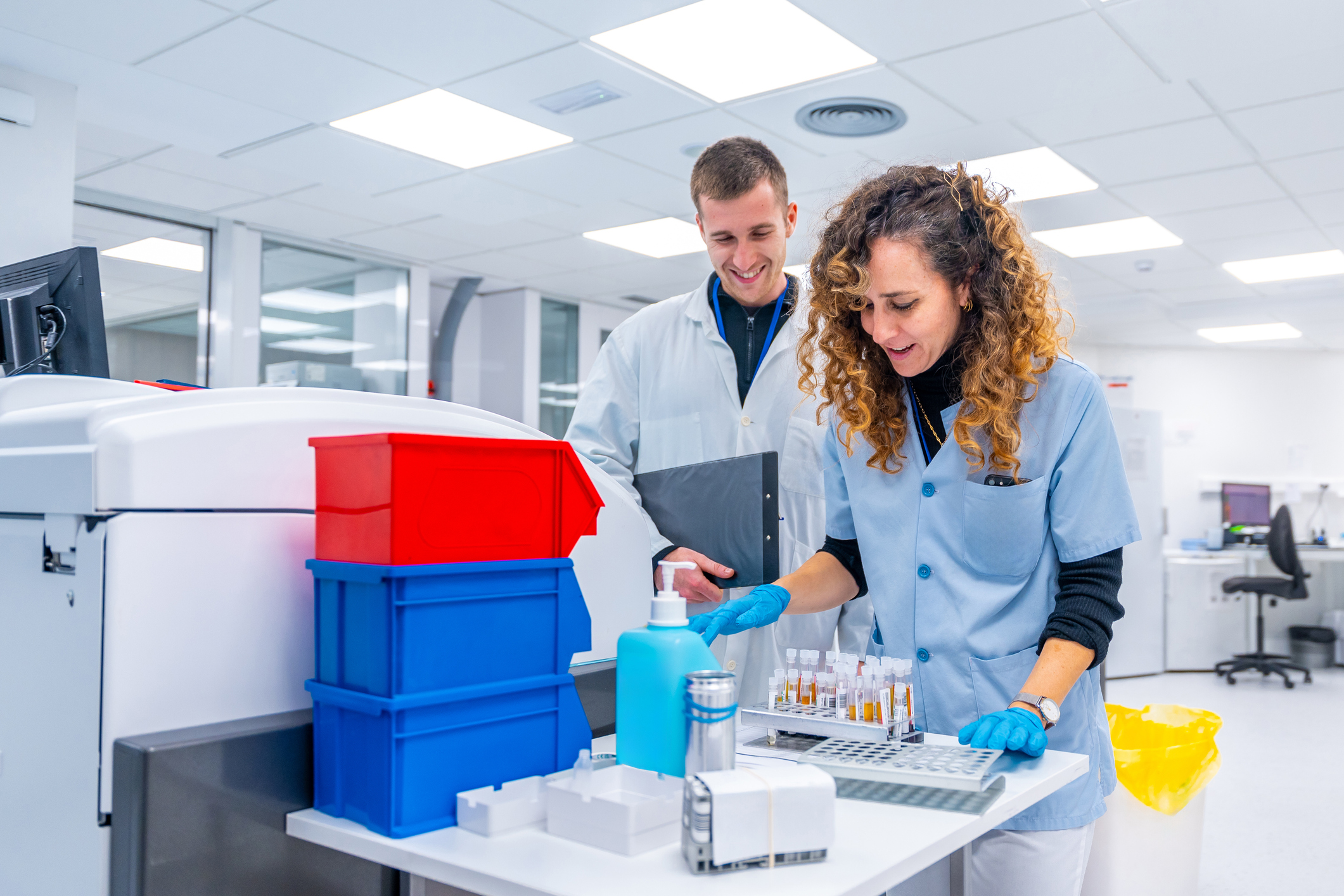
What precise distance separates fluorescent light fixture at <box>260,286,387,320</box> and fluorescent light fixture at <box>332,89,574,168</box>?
1711 millimetres

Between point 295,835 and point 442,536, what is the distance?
0.31 meters

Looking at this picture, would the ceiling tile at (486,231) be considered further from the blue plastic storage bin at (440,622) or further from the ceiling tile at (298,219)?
the blue plastic storage bin at (440,622)

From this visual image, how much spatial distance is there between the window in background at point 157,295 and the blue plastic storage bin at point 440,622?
457cm

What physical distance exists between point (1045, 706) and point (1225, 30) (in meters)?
2.55

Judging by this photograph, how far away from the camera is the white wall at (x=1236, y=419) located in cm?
777

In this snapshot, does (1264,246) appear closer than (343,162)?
No

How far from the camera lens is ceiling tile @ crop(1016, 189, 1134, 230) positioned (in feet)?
14.4

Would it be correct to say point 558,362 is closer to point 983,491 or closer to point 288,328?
point 288,328

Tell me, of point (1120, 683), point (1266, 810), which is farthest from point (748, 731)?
point (1120, 683)

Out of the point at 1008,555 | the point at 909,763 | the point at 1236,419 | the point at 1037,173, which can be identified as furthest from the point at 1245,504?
the point at 909,763

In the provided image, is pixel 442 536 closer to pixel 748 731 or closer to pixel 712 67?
pixel 748 731

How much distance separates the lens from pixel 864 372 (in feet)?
4.34

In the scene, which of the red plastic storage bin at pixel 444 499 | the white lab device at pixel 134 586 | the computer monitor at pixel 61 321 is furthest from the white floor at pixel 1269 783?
Result: the computer monitor at pixel 61 321

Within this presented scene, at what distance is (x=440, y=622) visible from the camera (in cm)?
86
